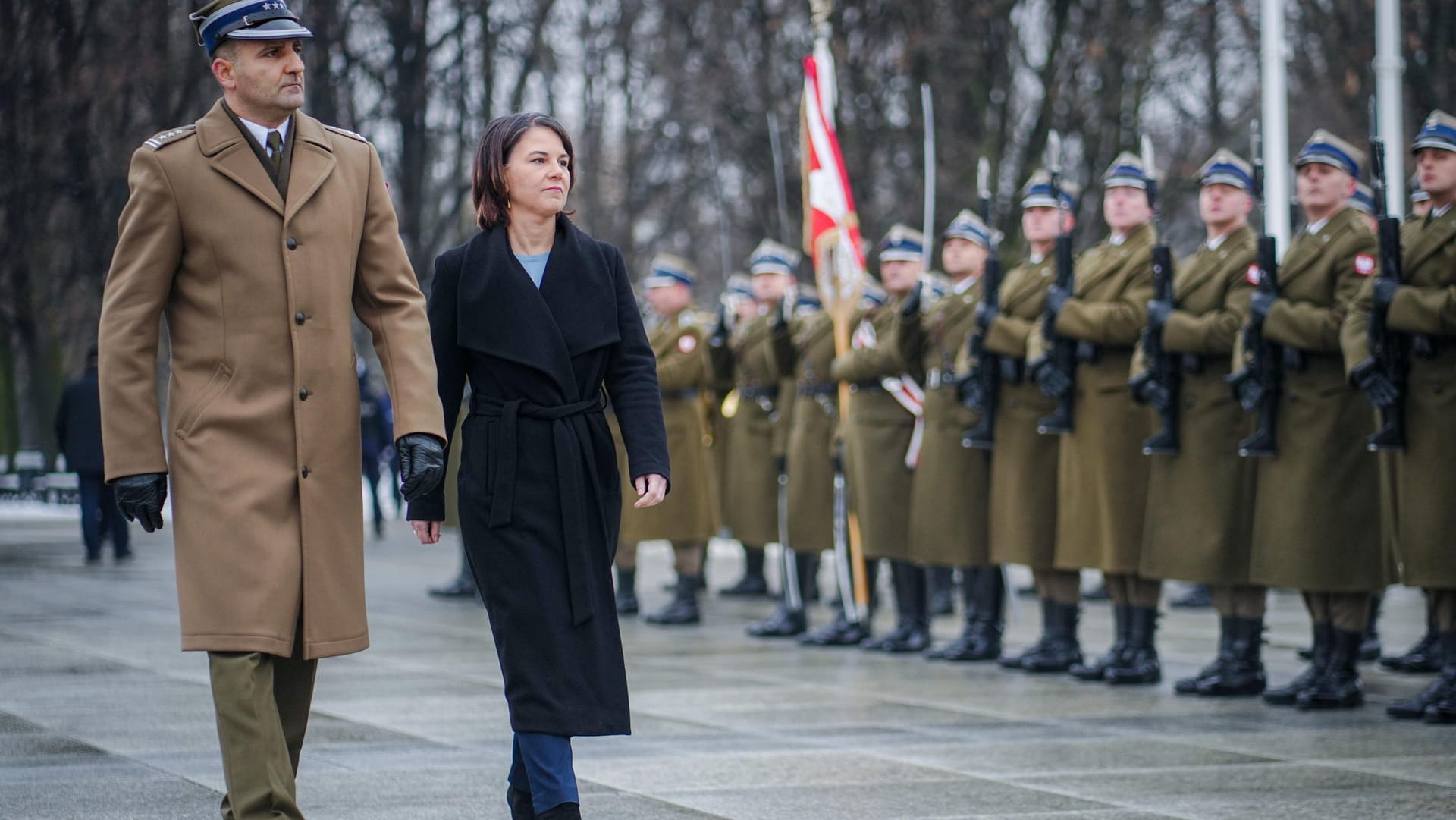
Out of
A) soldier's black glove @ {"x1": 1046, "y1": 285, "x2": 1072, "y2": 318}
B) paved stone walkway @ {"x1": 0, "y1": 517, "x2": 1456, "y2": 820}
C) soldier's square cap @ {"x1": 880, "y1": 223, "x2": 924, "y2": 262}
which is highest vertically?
soldier's square cap @ {"x1": 880, "y1": 223, "x2": 924, "y2": 262}

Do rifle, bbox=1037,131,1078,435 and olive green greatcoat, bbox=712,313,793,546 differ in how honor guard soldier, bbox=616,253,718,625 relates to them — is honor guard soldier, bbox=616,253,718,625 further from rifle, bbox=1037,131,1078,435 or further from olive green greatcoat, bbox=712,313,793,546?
rifle, bbox=1037,131,1078,435

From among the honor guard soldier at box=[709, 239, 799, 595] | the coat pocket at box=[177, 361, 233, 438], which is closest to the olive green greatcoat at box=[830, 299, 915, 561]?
the honor guard soldier at box=[709, 239, 799, 595]

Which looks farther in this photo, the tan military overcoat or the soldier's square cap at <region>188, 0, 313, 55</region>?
the soldier's square cap at <region>188, 0, 313, 55</region>

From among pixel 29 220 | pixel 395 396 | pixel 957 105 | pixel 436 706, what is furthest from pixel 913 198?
pixel 395 396

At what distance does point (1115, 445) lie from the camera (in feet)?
30.0

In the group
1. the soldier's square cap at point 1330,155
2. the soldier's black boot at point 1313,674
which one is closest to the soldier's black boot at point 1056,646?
the soldier's black boot at point 1313,674

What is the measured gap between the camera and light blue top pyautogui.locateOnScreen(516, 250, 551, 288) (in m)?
5.16

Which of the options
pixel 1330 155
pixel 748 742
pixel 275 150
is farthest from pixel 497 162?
pixel 1330 155

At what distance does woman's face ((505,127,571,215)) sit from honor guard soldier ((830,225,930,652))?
5.32m

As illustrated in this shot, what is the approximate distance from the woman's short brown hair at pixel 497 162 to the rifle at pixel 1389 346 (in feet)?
12.0

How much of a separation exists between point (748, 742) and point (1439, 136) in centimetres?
341

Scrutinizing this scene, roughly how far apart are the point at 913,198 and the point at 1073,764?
15073 millimetres

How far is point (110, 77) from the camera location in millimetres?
14180

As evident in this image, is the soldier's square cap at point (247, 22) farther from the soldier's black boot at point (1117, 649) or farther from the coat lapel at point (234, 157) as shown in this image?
the soldier's black boot at point (1117, 649)
